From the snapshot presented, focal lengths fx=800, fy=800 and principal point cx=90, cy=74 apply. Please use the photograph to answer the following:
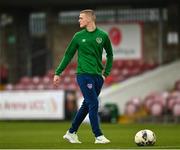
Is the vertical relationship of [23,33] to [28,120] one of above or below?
above

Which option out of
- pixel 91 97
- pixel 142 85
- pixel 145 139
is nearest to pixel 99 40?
pixel 91 97

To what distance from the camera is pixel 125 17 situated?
36.7 m

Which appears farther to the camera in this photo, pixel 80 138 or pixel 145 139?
pixel 80 138

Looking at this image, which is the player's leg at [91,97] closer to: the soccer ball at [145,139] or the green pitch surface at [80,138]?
the green pitch surface at [80,138]

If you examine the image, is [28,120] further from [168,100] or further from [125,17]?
[125,17]

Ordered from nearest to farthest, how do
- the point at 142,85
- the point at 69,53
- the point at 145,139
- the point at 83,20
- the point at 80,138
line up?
the point at 145,139 → the point at 83,20 → the point at 69,53 → the point at 80,138 → the point at 142,85

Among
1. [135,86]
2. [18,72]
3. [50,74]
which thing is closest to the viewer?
[135,86]

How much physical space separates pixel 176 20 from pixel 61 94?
788 cm

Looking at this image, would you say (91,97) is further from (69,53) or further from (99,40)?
(99,40)

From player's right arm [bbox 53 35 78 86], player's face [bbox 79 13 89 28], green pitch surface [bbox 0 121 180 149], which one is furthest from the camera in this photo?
player's right arm [bbox 53 35 78 86]

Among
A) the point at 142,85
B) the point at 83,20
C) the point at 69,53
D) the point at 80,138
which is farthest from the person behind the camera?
the point at 142,85

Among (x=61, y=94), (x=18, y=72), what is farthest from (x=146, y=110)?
(x=18, y=72)

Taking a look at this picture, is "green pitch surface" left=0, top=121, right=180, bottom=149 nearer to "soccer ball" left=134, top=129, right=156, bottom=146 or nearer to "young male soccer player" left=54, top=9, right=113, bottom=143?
"soccer ball" left=134, top=129, right=156, bottom=146

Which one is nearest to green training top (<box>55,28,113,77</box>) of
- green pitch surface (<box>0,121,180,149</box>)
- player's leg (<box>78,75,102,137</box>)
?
player's leg (<box>78,75,102,137</box>)
